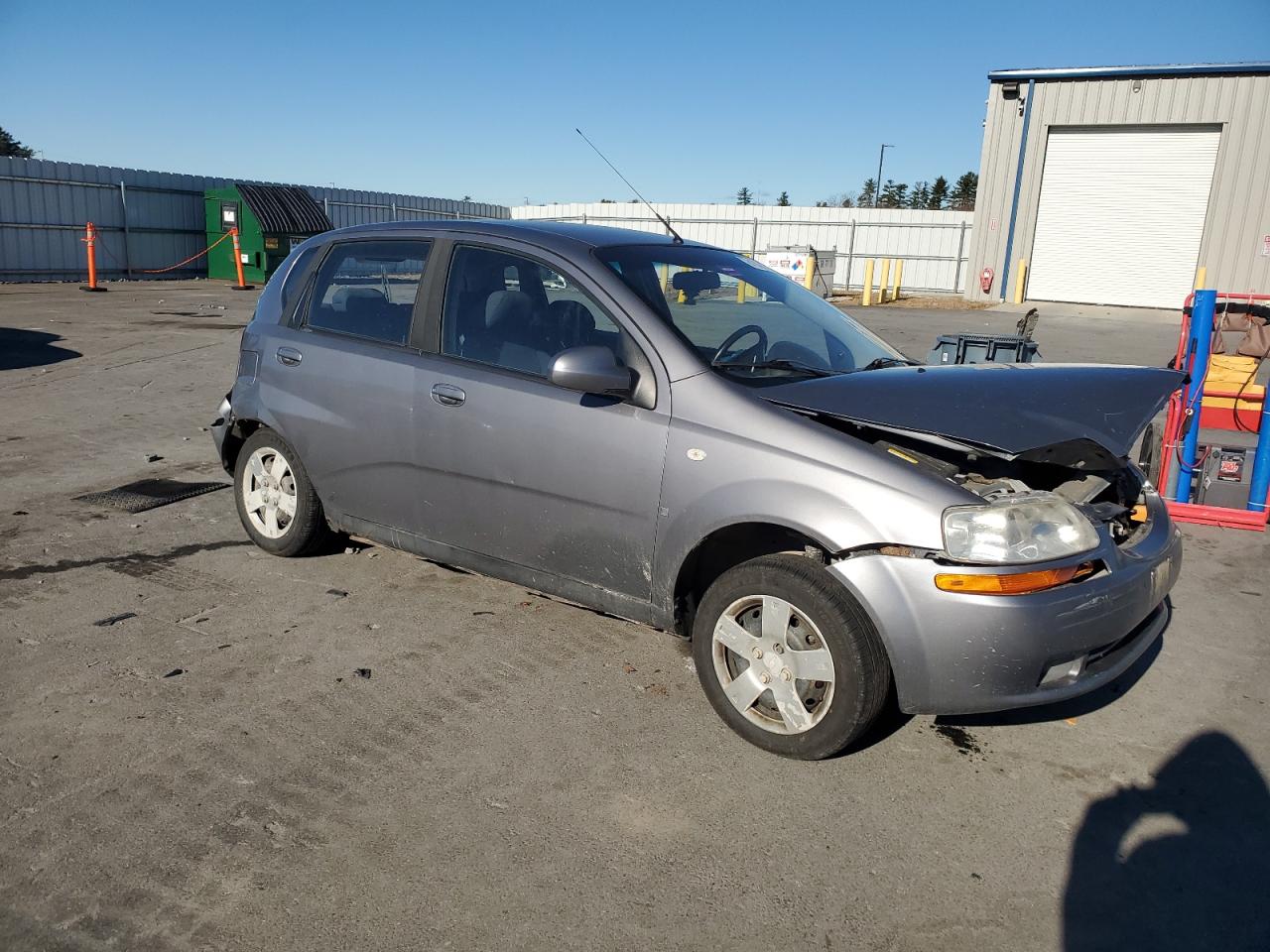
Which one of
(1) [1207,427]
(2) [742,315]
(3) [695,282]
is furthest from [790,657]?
(1) [1207,427]

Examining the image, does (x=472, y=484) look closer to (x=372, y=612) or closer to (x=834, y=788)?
(x=372, y=612)

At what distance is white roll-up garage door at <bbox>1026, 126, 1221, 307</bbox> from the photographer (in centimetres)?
2595

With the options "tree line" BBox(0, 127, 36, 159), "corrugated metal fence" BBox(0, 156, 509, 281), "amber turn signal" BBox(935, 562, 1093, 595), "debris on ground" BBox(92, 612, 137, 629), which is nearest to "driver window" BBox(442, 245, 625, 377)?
"amber turn signal" BBox(935, 562, 1093, 595)

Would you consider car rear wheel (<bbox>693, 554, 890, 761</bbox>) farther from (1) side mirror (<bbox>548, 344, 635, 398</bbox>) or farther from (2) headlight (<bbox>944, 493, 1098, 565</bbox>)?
(1) side mirror (<bbox>548, 344, 635, 398</bbox>)

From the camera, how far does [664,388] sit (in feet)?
11.4

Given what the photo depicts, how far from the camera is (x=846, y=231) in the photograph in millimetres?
32750

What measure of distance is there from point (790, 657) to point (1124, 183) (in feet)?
91.9

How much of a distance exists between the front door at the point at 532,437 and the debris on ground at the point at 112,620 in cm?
132

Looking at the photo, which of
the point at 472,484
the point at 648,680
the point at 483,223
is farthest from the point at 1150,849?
the point at 483,223

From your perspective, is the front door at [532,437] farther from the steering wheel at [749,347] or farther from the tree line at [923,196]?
the tree line at [923,196]

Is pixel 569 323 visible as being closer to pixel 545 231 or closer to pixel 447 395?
pixel 545 231

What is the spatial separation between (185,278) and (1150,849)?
2747 cm

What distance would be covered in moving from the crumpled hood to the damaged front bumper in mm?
392

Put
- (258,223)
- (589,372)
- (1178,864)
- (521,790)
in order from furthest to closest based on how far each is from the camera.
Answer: (258,223) < (589,372) < (521,790) < (1178,864)
